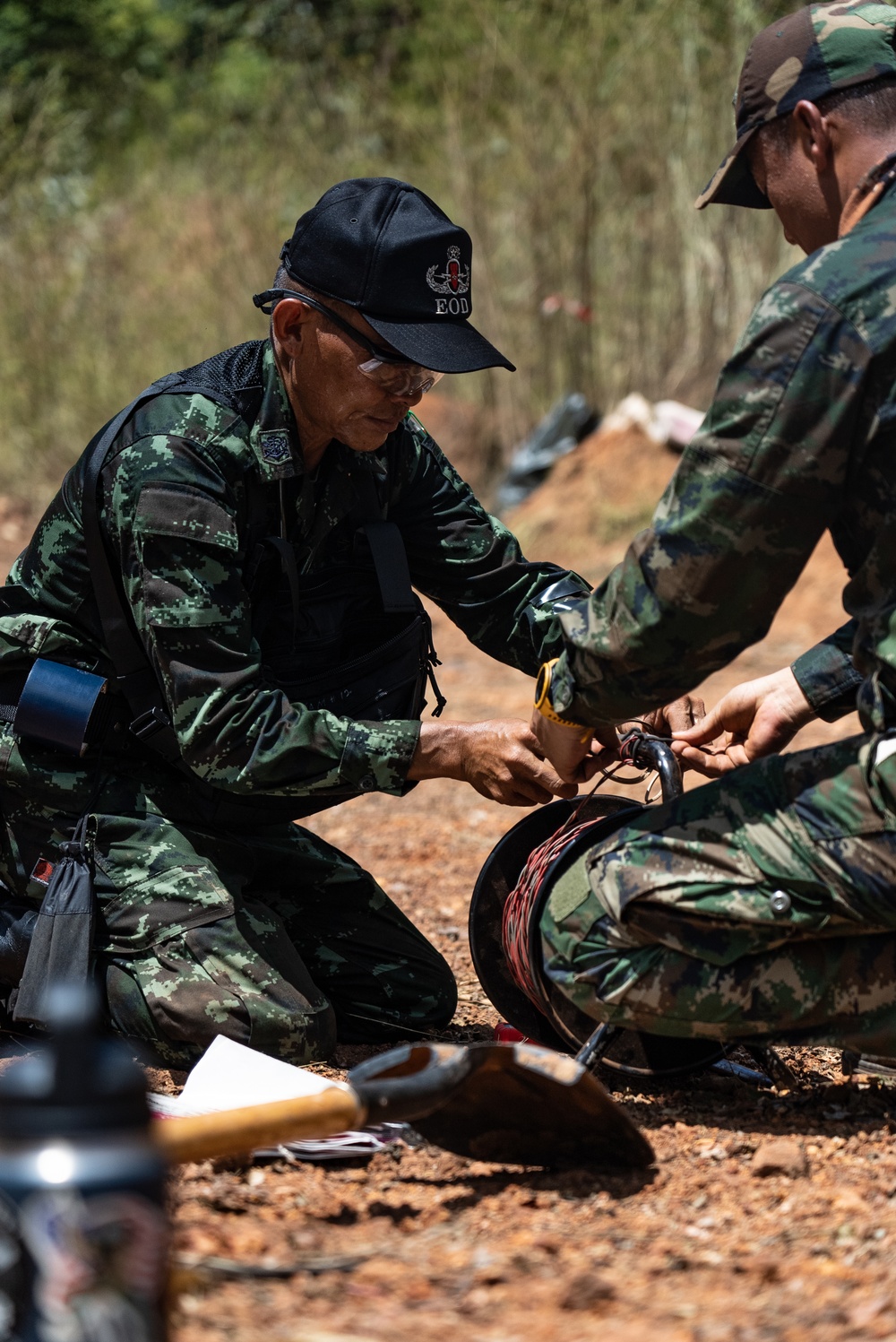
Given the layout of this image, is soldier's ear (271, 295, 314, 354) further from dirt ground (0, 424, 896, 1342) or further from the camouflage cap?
dirt ground (0, 424, 896, 1342)

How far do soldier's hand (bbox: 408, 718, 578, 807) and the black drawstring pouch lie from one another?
0.81 metres

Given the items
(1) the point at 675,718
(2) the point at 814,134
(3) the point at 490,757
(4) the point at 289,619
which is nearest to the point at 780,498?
(2) the point at 814,134

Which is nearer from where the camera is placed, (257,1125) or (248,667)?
(257,1125)

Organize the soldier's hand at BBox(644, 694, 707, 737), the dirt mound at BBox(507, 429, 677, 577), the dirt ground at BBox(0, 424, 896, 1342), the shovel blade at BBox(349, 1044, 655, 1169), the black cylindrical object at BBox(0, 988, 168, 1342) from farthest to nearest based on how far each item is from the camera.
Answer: the dirt mound at BBox(507, 429, 677, 577), the soldier's hand at BBox(644, 694, 707, 737), the shovel blade at BBox(349, 1044, 655, 1169), the dirt ground at BBox(0, 424, 896, 1342), the black cylindrical object at BBox(0, 988, 168, 1342)

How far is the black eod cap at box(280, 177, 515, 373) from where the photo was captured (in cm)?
319

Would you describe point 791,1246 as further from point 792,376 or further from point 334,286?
point 334,286

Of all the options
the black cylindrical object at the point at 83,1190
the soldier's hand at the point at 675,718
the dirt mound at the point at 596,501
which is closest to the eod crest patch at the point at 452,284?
the soldier's hand at the point at 675,718

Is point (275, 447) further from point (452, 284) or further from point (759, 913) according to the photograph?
point (759, 913)

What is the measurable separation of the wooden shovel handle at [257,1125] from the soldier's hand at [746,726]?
4.19 ft

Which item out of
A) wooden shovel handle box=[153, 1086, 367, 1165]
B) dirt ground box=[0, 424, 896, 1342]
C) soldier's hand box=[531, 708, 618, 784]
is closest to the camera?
dirt ground box=[0, 424, 896, 1342]

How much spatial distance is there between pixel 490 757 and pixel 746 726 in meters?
0.59

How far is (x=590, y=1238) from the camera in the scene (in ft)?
7.30

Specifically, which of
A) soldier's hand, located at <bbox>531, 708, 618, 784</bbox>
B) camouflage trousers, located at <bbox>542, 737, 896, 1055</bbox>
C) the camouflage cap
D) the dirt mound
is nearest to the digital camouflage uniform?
soldier's hand, located at <bbox>531, 708, 618, 784</bbox>

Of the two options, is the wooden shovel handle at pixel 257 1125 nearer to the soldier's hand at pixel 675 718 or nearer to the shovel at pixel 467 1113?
the shovel at pixel 467 1113
